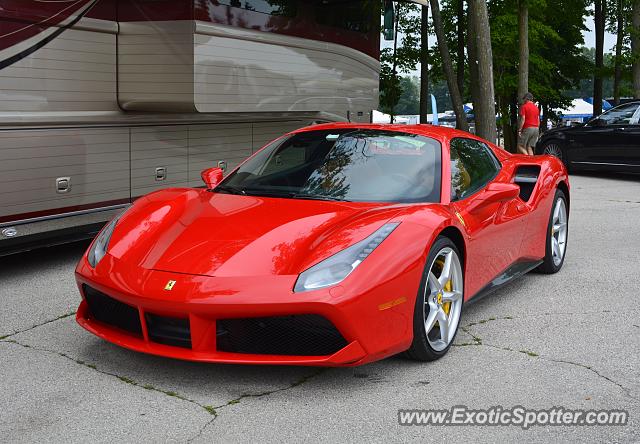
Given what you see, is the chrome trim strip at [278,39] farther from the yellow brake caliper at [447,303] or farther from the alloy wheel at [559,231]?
the yellow brake caliper at [447,303]

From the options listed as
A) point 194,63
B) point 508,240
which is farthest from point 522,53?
point 508,240

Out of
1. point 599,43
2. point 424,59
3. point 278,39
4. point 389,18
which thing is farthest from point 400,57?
point 278,39

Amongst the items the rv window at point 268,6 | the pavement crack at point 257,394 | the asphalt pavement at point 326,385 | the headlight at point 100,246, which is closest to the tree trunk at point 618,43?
the rv window at point 268,6

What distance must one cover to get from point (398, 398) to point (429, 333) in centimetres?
63

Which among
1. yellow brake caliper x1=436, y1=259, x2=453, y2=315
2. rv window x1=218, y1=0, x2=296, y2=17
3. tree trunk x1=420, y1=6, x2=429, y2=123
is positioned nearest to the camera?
yellow brake caliper x1=436, y1=259, x2=453, y2=315

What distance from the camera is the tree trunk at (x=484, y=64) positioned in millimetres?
14688

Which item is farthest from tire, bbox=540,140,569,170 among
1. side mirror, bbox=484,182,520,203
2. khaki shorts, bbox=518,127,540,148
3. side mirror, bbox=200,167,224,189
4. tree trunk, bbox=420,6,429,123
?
side mirror, bbox=200,167,224,189

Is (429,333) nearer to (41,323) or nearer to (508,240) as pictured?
(508,240)

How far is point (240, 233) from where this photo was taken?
419 cm

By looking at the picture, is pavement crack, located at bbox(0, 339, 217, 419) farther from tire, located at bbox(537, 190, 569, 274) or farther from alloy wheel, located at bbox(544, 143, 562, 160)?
alloy wheel, located at bbox(544, 143, 562, 160)

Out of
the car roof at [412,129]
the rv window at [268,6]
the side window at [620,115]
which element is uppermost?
the rv window at [268,6]

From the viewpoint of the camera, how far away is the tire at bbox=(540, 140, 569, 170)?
15.8m

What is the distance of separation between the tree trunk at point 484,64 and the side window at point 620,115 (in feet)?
6.73

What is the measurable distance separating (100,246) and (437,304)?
71.5 inches
